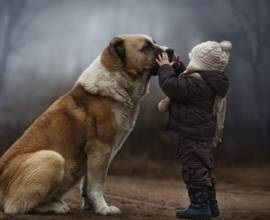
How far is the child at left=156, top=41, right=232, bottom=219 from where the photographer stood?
5.32 meters

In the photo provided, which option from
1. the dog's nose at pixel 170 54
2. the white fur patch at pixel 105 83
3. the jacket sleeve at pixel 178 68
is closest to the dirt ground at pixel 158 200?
the white fur patch at pixel 105 83

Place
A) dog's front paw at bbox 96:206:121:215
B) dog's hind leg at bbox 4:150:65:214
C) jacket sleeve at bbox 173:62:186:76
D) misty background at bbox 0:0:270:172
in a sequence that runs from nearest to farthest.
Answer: dog's hind leg at bbox 4:150:65:214
dog's front paw at bbox 96:206:121:215
jacket sleeve at bbox 173:62:186:76
misty background at bbox 0:0:270:172

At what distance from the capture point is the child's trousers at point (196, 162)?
530cm

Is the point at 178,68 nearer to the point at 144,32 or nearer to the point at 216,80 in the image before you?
the point at 216,80

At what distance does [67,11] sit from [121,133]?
501 cm

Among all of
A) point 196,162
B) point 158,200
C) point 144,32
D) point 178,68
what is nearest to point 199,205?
point 196,162

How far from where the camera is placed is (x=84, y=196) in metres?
5.93

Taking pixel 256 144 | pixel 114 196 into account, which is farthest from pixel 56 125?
pixel 256 144

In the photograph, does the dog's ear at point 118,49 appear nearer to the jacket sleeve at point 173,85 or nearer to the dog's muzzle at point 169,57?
the dog's muzzle at point 169,57

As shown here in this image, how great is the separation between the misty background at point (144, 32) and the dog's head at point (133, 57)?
13.4ft

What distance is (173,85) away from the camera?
5.31 meters

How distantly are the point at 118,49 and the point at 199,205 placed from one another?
5.69 ft

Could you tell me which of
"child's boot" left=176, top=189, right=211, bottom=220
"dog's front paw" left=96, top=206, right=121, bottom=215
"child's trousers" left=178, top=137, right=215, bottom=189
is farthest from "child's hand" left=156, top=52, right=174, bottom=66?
"dog's front paw" left=96, top=206, right=121, bottom=215

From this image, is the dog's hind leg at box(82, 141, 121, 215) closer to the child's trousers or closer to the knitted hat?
the child's trousers
